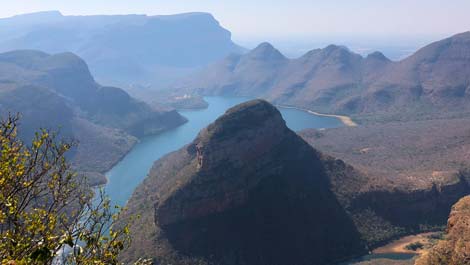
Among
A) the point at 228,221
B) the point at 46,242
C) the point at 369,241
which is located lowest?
the point at 369,241

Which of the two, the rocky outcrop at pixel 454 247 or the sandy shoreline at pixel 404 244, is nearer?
the rocky outcrop at pixel 454 247

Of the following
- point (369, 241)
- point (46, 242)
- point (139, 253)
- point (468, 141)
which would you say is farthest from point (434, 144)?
point (46, 242)

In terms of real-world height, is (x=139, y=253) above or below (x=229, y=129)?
below

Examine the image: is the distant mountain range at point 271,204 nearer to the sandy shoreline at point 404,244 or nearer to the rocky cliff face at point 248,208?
→ the rocky cliff face at point 248,208

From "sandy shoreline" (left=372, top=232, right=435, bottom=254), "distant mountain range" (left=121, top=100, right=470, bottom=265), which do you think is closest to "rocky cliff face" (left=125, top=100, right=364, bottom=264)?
"distant mountain range" (left=121, top=100, right=470, bottom=265)

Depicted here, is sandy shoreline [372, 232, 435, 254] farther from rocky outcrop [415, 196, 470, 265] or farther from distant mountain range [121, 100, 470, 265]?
rocky outcrop [415, 196, 470, 265]

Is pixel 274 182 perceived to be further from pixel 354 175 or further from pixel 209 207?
pixel 354 175

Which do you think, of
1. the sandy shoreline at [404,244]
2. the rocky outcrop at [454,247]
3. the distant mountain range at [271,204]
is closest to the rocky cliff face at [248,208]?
the distant mountain range at [271,204]
